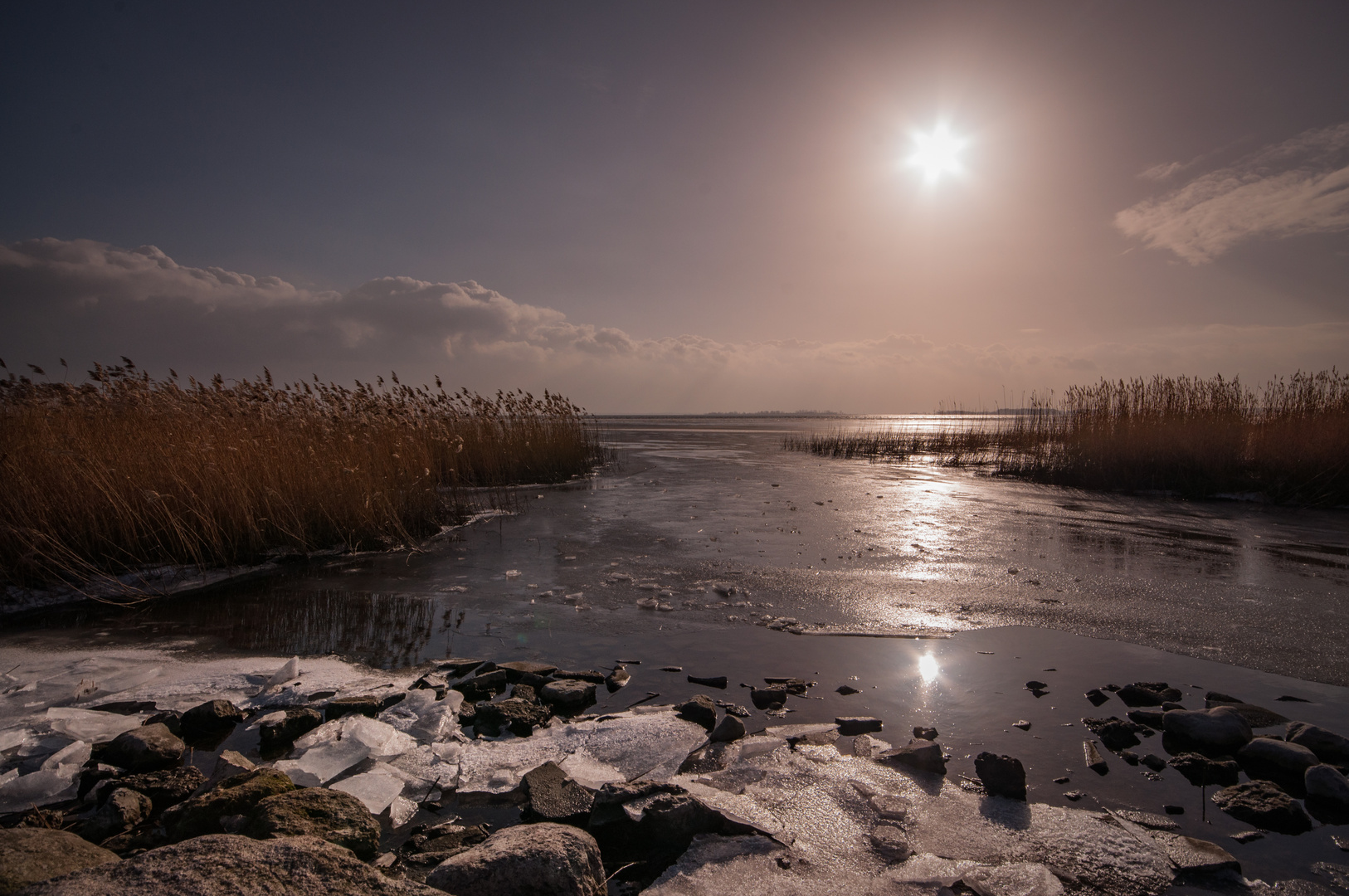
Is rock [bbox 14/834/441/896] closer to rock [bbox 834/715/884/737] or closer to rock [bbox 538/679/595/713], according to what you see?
rock [bbox 538/679/595/713]

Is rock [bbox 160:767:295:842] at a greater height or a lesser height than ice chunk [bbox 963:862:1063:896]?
greater

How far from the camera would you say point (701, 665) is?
3.26 m

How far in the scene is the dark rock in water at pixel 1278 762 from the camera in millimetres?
2160

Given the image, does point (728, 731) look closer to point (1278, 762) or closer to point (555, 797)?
point (555, 797)

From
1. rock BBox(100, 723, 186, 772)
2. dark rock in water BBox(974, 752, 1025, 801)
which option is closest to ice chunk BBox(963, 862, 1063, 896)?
dark rock in water BBox(974, 752, 1025, 801)

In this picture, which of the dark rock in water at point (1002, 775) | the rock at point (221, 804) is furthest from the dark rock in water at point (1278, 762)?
the rock at point (221, 804)

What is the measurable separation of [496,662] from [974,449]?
1784cm

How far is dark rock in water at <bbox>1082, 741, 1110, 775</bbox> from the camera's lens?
225 centimetres

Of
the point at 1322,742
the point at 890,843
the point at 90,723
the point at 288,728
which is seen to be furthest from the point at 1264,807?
the point at 90,723

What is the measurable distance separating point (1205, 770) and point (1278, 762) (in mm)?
239

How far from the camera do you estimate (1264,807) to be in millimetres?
1979

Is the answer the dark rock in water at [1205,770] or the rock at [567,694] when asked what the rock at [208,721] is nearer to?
the rock at [567,694]

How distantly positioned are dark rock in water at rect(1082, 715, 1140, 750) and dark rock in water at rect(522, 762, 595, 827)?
199cm

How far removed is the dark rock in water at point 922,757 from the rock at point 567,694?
1.28m
